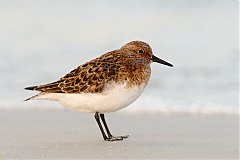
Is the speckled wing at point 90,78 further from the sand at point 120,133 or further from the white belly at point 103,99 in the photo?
the sand at point 120,133

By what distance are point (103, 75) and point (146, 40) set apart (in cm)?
Answer: 772

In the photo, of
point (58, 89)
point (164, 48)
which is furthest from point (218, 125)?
point (164, 48)

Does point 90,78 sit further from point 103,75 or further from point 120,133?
point 120,133

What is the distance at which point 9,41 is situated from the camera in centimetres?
1434

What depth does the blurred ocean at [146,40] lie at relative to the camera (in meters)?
10.5

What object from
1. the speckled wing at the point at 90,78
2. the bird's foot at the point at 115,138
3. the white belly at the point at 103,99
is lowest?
the bird's foot at the point at 115,138

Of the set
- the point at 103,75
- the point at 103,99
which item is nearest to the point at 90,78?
the point at 103,75

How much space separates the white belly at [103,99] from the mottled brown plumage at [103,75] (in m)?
0.05

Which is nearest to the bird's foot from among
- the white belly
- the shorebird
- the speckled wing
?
the shorebird

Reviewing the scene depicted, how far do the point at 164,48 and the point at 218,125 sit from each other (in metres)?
5.75

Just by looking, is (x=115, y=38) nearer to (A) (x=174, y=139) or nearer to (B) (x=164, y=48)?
(B) (x=164, y=48)

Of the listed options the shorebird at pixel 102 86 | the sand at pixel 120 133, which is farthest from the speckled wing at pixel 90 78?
the sand at pixel 120 133

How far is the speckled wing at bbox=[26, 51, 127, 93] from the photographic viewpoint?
23.0 feet

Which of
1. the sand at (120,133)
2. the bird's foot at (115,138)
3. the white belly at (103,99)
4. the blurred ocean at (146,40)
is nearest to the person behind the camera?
the sand at (120,133)
